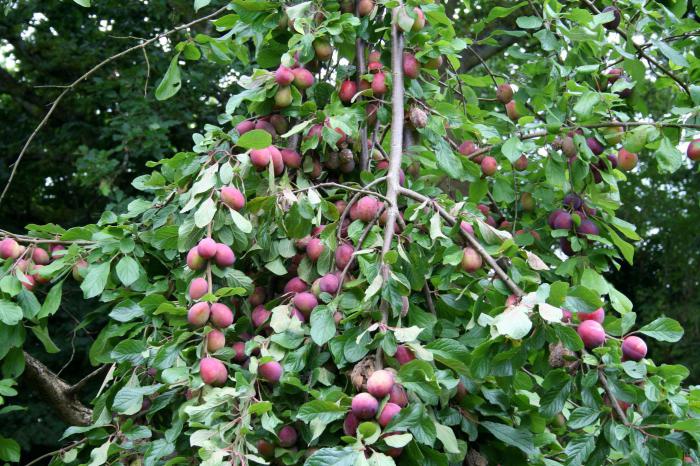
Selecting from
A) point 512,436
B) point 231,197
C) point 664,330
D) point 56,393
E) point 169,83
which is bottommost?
point 56,393

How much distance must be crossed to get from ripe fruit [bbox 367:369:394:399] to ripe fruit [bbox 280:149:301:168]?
0.59m

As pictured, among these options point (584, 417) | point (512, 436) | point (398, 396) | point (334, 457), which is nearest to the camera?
point (334, 457)

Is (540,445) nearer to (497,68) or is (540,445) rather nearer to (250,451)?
(250,451)

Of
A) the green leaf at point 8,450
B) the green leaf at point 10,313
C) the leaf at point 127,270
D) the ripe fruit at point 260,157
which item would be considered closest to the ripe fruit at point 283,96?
the ripe fruit at point 260,157

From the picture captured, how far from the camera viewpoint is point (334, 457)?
40.0 inches

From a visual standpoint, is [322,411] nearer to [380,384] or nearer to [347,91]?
[380,384]

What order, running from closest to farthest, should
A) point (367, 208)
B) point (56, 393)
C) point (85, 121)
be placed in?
point (367, 208) < point (56, 393) < point (85, 121)

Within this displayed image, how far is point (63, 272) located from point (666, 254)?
16.8 feet

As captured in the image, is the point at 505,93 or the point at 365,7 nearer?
the point at 365,7

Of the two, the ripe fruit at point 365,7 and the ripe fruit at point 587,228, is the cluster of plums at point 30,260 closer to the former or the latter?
the ripe fruit at point 365,7

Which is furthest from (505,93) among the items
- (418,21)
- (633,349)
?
(633,349)

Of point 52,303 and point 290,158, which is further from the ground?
point 290,158

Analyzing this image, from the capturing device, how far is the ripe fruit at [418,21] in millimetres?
1602

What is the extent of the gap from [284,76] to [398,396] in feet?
2.34
